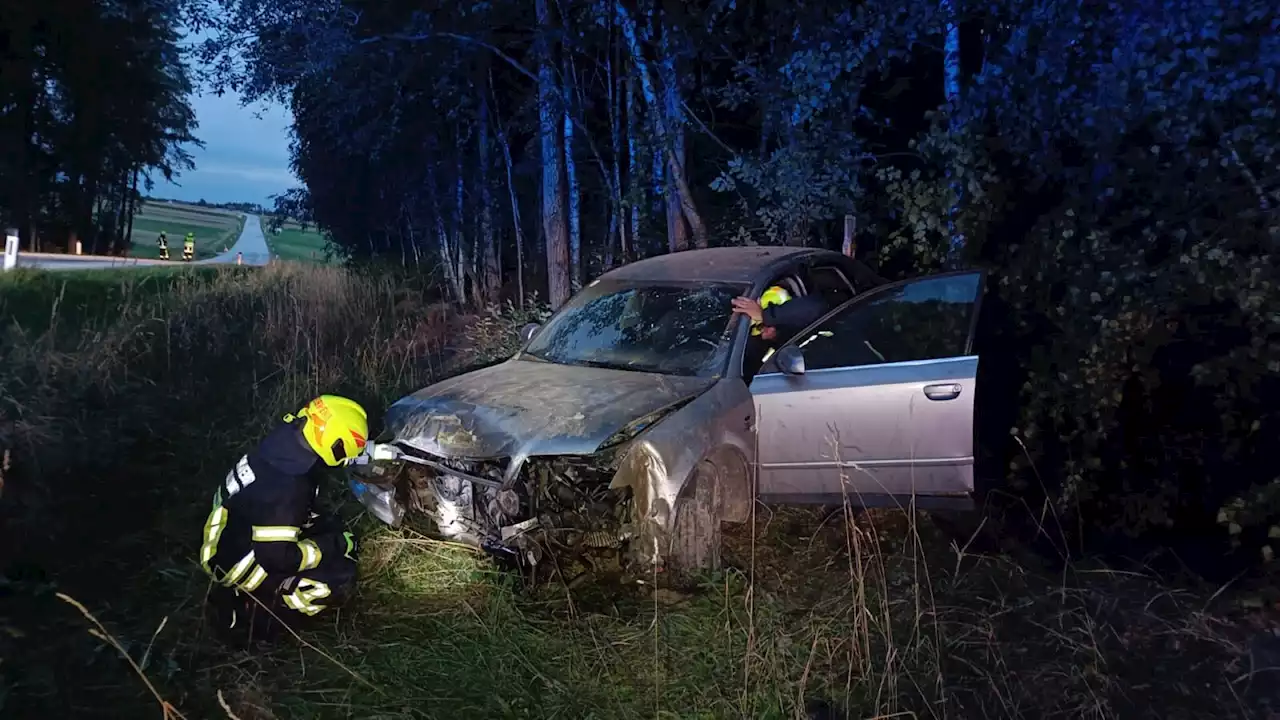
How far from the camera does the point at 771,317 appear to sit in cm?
486

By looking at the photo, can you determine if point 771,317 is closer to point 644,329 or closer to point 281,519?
point 644,329

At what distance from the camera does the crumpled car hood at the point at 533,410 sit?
Result: 3.90 metres

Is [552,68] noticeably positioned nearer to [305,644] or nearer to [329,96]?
[329,96]

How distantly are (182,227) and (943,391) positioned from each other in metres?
64.5

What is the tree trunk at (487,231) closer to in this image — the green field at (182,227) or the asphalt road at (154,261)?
the asphalt road at (154,261)

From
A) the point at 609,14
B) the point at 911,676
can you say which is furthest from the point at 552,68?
the point at 911,676

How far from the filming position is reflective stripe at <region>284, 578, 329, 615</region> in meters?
3.75

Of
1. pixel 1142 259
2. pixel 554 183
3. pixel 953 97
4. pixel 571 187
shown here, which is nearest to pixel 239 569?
pixel 1142 259

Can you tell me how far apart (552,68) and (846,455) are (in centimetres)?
785

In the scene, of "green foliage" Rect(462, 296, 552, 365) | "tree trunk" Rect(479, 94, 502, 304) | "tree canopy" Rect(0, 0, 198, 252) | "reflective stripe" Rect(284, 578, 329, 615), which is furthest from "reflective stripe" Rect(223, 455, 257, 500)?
"tree canopy" Rect(0, 0, 198, 252)

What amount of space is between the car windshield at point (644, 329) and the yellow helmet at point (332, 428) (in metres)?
1.47

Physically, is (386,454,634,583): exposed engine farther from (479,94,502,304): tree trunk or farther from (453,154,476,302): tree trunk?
(453,154,476,302): tree trunk

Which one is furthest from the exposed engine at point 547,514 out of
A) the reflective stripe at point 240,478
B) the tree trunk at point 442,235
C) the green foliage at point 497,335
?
the tree trunk at point 442,235

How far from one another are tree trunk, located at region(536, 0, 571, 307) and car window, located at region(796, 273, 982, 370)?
6423 mm
